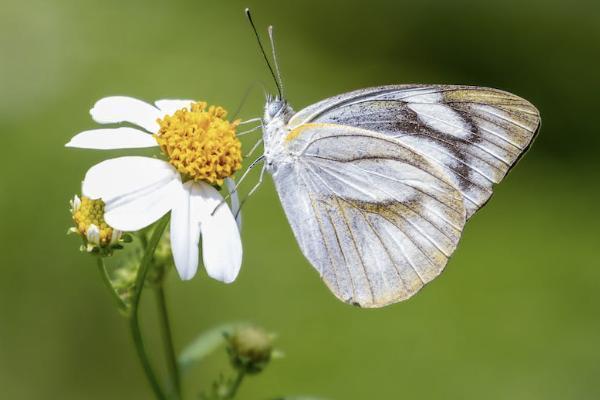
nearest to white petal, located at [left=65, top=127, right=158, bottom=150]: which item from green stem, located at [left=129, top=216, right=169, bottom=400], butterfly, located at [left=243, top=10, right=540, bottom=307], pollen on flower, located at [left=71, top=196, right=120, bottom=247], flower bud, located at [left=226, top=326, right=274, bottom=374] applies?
pollen on flower, located at [left=71, top=196, right=120, bottom=247]

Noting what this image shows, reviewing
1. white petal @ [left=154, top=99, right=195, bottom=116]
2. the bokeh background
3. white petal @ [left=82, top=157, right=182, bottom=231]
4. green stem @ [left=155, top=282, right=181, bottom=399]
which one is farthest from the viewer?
the bokeh background

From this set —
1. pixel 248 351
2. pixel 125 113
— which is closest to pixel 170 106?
pixel 125 113

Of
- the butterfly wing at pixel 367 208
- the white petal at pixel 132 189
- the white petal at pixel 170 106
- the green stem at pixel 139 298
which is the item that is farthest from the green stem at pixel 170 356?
the white petal at pixel 170 106

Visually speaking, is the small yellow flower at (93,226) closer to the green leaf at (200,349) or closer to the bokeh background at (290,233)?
the green leaf at (200,349)

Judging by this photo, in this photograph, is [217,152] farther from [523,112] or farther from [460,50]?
[460,50]

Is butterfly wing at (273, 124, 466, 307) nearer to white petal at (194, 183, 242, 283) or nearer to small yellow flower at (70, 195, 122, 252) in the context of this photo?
white petal at (194, 183, 242, 283)

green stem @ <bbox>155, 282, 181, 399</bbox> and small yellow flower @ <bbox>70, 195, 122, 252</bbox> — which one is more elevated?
small yellow flower @ <bbox>70, 195, 122, 252</bbox>
